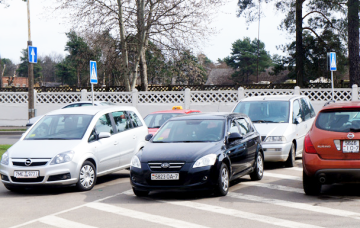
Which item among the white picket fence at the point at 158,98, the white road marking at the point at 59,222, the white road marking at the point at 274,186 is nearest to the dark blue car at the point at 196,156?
the white road marking at the point at 274,186

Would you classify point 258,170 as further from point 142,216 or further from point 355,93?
point 355,93

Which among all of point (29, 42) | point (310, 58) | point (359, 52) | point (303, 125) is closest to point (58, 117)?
point (303, 125)

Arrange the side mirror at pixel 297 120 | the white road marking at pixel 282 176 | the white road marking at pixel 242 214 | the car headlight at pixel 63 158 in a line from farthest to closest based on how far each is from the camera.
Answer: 1. the side mirror at pixel 297 120
2. the white road marking at pixel 282 176
3. the car headlight at pixel 63 158
4. the white road marking at pixel 242 214

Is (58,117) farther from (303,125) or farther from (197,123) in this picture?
(303,125)

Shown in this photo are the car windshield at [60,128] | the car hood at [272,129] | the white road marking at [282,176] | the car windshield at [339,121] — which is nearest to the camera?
the car windshield at [339,121]

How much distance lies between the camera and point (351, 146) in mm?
8297

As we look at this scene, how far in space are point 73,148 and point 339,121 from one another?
4.88 m

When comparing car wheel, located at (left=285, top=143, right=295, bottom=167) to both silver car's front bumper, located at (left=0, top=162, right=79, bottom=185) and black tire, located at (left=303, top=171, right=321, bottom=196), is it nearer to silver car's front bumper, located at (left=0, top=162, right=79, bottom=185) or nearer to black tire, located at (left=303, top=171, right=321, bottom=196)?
black tire, located at (left=303, top=171, right=321, bottom=196)

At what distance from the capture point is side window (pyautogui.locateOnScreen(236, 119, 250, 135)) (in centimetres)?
1065

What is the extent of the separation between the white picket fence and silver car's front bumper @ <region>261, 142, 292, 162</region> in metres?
12.4

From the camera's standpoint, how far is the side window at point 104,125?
10953mm

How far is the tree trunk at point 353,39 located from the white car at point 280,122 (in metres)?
12.1

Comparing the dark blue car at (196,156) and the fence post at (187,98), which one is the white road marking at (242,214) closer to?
the dark blue car at (196,156)

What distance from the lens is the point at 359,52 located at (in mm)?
28266
